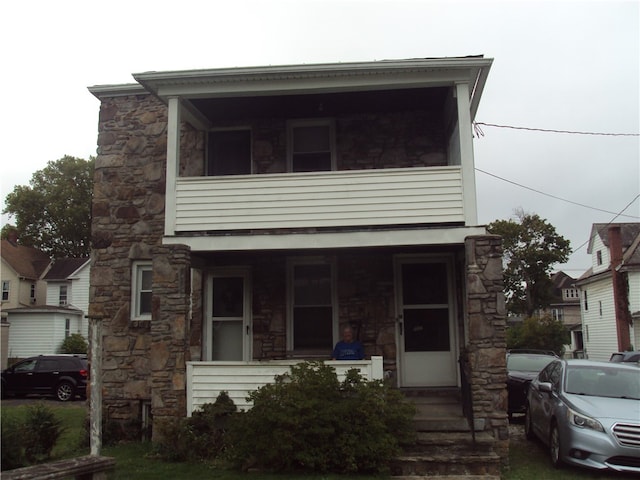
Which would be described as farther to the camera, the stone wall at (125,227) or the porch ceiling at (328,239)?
the stone wall at (125,227)

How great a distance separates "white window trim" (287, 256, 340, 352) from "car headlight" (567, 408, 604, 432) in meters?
4.25

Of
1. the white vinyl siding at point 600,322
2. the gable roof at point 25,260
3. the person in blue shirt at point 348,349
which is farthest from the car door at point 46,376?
the white vinyl siding at point 600,322

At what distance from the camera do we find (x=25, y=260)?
38844 mm

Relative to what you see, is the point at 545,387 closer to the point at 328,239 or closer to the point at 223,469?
the point at 328,239

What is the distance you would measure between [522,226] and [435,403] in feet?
117

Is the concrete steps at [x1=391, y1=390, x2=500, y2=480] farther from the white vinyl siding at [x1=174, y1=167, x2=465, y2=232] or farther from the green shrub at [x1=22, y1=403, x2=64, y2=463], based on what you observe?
the green shrub at [x1=22, y1=403, x2=64, y2=463]

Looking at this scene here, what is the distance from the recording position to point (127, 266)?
36.9 ft

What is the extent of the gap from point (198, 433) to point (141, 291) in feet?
11.7

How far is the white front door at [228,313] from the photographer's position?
432 inches

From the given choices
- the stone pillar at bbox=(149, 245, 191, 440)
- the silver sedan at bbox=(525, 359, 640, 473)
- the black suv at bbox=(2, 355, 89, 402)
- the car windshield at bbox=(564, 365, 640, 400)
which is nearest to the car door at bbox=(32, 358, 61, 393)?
the black suv at bbox=(2, 355, 89, 402)

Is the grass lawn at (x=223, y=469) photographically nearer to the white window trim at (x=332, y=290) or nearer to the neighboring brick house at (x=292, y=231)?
the neighboring brick house at (x=292, y=231)

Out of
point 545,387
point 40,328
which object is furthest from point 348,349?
point 40,328

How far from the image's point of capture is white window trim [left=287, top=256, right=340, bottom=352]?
35.1 feet

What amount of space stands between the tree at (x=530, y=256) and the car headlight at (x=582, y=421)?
35.8 m
